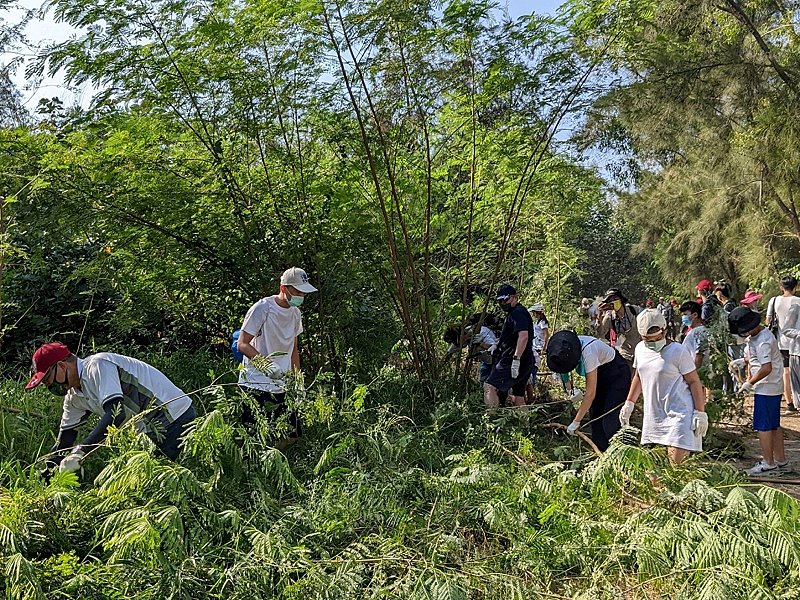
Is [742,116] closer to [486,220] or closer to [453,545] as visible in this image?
[486,220]

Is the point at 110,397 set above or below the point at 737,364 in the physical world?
above

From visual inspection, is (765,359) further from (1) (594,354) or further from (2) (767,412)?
(1) (594,354)

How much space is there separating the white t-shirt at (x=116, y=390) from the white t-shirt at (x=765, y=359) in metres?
4.04

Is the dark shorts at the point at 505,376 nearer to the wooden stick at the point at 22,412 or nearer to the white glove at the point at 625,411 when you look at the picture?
the white glove at the point at 625,411

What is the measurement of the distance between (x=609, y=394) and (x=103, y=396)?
3184mm

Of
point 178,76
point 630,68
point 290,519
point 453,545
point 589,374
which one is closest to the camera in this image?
point 453,545

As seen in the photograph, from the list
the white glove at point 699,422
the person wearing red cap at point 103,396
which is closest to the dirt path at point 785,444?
the white glove at point 699,422

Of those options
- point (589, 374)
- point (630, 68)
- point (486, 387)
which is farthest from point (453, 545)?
point (630, 68)

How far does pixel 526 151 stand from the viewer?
636cm

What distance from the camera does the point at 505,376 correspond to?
20.9 feet

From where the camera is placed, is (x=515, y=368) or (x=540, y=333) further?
(x=540, y=333)

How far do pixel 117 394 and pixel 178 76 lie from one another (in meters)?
2.74

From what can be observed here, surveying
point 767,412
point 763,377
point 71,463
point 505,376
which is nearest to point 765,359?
point 763,377

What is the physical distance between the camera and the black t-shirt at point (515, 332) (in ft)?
20.6
